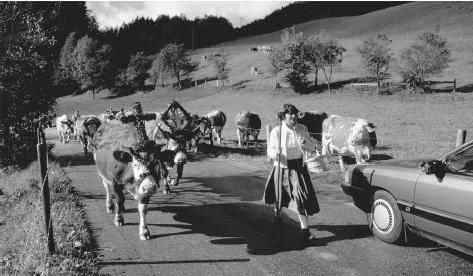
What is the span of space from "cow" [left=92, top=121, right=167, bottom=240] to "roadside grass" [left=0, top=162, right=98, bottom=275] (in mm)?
931

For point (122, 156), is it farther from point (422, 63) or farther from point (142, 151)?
point (422, 63)

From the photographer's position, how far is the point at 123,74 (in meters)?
75.8

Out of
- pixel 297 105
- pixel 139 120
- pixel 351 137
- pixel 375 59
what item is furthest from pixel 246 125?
pixel 375 59

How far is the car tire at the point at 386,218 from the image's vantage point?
6.23m

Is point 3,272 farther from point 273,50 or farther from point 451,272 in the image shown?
point 273,50

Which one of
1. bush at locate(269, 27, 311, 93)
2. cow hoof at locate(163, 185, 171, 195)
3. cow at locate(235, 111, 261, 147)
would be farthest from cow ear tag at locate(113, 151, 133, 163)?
bush at locate(269, 27, 311, 93)

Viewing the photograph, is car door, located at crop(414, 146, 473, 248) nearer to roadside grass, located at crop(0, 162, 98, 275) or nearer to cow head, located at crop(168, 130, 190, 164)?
roadside grass, located at crop(0, 162, 98, 275)

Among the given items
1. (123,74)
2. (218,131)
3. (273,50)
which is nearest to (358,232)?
(218,131)

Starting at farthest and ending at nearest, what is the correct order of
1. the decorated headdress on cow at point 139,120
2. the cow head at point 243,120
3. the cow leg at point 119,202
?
1. the cow head at point 243,120
2. the cow leg at point 119,202
3. the decorated headdress on cow at point 139,120

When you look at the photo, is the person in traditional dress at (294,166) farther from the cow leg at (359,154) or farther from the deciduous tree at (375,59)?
Answer: the deciduous tree at (375,59)

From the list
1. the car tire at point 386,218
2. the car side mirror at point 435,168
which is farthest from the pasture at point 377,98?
the car side mirror at point 435,168

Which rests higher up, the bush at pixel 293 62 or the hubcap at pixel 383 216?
the bush at pixel 293 62

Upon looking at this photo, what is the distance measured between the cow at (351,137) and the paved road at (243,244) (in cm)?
332

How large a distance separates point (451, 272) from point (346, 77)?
49.9 m
